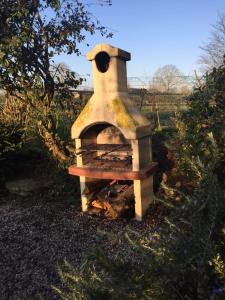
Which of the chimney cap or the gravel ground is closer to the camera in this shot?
the gravel ground

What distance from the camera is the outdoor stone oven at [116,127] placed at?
4441mm

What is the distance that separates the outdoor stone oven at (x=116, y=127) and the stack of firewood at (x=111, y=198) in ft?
0.22

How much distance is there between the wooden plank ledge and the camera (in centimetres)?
442

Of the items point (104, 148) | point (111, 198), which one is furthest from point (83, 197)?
point (104, 148)

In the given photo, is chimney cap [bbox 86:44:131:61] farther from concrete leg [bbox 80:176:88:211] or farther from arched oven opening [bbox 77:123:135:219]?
concrete leg [bbox 80:176:88:211]

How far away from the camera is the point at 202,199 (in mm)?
1414

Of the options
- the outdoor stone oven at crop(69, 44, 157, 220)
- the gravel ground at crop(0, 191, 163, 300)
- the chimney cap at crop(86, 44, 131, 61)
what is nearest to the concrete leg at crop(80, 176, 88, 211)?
the outdoor stone oven at crop(69, 44, 157, 220)

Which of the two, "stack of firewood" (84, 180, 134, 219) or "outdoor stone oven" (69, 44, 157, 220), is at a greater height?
"outdoor stone oven" (69, 44, 157, 220)

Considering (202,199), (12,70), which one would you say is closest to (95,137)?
(12,70)

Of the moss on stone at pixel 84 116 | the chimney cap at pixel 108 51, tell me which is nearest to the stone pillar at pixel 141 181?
the moss on stone at pixel 84 116

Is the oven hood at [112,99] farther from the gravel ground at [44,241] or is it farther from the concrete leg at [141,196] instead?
the gravel ground at [44,241]

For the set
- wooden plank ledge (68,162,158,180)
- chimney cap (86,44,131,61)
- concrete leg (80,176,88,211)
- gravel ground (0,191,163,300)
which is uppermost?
chimney cap (86,44,131,61)

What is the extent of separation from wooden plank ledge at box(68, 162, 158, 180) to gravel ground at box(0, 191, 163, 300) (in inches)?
23.9

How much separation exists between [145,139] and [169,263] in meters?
3.45
